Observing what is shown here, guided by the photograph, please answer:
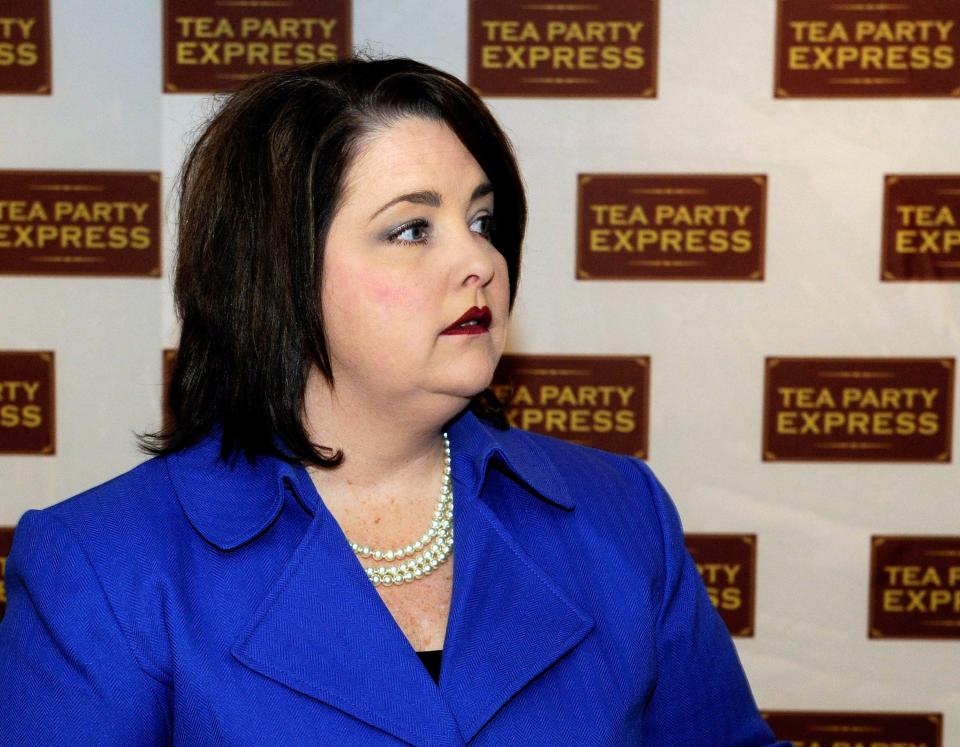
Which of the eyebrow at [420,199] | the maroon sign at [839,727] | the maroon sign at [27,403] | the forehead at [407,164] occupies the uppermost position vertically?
the forehead at [407,164]

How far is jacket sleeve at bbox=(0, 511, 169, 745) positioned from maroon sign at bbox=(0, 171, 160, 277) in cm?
78

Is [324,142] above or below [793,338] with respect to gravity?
above

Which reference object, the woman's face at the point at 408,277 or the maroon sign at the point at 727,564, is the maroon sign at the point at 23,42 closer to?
the woman's face at the point at 408,277

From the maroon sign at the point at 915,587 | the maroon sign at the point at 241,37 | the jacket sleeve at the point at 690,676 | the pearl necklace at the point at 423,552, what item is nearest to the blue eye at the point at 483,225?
the pearl necklace at the point at 423,552

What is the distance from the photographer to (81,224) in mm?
1737

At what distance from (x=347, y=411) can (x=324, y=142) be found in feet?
0.82

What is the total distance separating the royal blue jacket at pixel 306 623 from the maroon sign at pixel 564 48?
0.69 m

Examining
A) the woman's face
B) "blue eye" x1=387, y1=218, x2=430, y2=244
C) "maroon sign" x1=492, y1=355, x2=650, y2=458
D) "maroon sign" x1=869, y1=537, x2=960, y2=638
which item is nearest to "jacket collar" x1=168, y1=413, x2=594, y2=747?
the woman's face

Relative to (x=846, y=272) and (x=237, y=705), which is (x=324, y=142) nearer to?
(x=237, y=705)

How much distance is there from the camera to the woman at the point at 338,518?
3.33 ft

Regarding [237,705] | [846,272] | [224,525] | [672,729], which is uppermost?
[846,272]

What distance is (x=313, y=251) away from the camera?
1.07 m

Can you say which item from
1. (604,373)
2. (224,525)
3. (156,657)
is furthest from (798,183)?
(156,657)

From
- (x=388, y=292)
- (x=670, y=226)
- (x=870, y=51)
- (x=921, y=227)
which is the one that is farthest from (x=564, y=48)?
(x=388, y=292)
